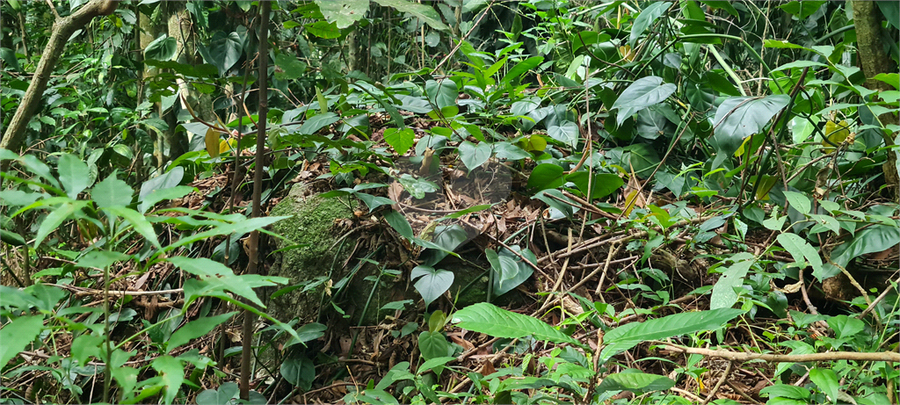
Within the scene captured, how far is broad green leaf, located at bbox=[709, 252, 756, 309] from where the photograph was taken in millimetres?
1132

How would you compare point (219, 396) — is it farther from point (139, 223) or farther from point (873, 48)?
point (873, 48)

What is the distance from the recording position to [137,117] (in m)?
2.52

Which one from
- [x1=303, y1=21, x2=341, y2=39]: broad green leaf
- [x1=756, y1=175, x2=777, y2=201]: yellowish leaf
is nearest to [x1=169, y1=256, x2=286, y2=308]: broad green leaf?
[x1=303, y1=21, x2=341, y2=39]: broad green leaf

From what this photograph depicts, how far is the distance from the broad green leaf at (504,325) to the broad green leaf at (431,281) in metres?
0.47

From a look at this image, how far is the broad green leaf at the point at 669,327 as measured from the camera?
80 centimetres

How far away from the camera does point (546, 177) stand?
66.4 inches

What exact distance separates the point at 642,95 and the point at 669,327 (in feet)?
3.13

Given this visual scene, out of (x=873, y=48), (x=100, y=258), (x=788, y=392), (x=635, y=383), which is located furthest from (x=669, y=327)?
(x=873, y=48)

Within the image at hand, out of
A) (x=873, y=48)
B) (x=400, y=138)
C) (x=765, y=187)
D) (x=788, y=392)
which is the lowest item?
(x=788, y=392)

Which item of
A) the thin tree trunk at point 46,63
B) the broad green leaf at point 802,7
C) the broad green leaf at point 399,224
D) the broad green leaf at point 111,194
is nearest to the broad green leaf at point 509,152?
the broad green leaf at point 399,224

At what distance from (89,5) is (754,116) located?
Result: 1.42m

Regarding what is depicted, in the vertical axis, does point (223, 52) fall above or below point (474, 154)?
above

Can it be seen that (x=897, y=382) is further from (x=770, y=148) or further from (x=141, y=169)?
(x=141, y=169)

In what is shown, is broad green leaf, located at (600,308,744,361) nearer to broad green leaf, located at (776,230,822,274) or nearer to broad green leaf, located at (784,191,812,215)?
broad green leaf, located at (776,230,822,274)
